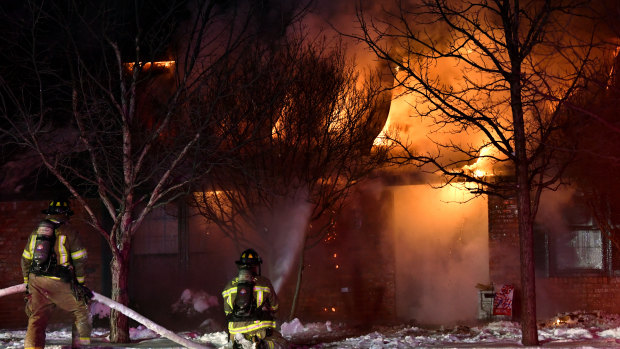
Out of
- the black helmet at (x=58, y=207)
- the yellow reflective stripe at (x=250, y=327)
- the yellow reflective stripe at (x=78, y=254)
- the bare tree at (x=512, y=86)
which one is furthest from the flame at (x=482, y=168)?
the black helmet at (x=58, y=207)

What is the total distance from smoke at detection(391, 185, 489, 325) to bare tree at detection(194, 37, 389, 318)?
3033mm

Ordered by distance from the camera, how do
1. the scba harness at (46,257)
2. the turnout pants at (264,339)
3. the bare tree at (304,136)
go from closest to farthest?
the turnout pants at (264,339), the scba harness at (46,257), the bare tree at (304,136)

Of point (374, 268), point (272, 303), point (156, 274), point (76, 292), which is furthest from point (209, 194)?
point (272, 303)

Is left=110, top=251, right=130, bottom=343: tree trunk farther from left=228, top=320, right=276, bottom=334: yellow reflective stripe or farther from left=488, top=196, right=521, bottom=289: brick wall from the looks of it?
left=488, top=196, right=521, bottom=289: brick wall

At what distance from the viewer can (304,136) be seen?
10867 mm

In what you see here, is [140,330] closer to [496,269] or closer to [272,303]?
[272,303]

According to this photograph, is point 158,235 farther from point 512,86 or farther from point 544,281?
point 512,86

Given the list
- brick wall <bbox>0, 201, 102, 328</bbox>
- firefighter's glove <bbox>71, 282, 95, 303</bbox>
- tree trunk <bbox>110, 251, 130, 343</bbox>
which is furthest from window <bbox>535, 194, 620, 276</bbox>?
brick wall <bbox>0, 201, 102, 328</bbox>

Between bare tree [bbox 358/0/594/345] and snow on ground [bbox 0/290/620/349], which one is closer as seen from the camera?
bare tree [bbox 358/0/594/345]

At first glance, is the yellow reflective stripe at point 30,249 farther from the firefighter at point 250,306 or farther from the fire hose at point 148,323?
Result: the firefighter at point 250,306

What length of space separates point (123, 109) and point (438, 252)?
7.97 metres

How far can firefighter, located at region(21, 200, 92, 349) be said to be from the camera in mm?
7824

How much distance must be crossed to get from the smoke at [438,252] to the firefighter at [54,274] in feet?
24.2

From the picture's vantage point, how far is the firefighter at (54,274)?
7824 millimetres
